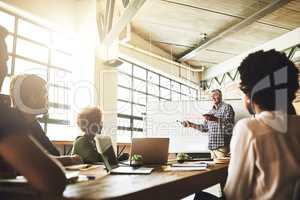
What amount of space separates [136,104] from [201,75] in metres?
3.81

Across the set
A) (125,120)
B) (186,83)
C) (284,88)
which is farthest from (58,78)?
(186,83)

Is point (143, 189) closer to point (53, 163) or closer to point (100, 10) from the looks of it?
point (53, 163)

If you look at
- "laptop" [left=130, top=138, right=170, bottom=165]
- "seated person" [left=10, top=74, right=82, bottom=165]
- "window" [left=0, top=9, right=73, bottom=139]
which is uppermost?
"window" [left=0, top=9, right=73, bottom=139]

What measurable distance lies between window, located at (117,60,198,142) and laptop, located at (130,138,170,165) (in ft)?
13.0

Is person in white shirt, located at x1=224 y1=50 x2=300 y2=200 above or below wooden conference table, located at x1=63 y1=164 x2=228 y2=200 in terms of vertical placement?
above

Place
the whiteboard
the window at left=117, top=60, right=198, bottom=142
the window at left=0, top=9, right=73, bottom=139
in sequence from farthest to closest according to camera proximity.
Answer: the window at left=117, top=60, right=198, bottom=142 → the whiteboard → the window at left=0, top=9, right=73, bottom=139

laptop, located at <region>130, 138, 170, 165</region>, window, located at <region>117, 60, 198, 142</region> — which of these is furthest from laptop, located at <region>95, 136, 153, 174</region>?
window, located at <region>117, 60, 198, 142</region>

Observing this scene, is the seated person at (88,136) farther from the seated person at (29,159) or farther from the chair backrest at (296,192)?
the chair backrest at (296,192)

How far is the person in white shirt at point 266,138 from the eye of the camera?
1173 millimetres

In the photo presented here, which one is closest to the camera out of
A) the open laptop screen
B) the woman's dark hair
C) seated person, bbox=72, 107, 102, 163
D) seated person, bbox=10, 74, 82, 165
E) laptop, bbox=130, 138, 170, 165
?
the woman's dark hair

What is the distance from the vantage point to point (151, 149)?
88.2 inches

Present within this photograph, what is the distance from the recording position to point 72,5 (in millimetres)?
5301

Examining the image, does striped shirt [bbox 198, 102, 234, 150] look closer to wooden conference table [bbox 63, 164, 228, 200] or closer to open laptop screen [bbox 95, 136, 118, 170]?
open laptop screen [bbox 95, 136, 118, 170]

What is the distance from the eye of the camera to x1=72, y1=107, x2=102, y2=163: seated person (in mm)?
2375
